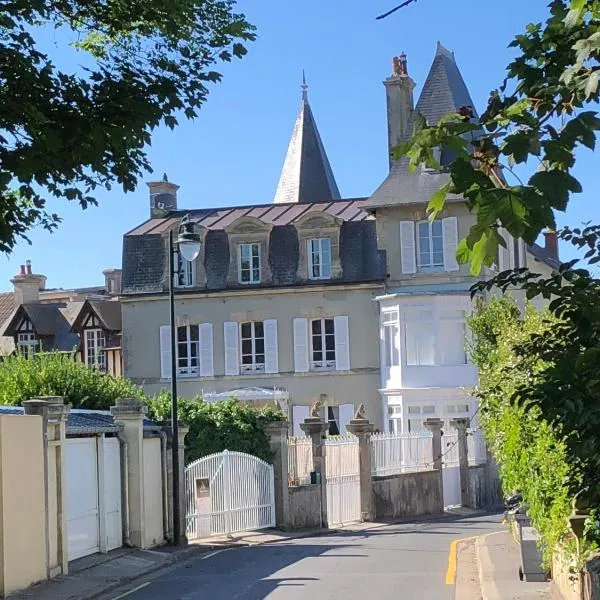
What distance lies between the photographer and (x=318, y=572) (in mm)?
16234

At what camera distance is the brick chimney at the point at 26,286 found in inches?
2176

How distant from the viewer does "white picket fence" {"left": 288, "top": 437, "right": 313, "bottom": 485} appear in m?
26.2

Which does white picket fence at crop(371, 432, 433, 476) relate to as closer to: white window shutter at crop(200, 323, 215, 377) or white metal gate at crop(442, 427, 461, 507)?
white metal gate at crop(442, 427, 461, 507)

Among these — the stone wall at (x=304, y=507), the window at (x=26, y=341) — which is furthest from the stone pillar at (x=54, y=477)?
the window at (x=26, y=341)

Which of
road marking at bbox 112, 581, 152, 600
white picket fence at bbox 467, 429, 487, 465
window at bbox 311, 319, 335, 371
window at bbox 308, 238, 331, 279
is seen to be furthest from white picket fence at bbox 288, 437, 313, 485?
window at bbox 308, 238, 331, 279

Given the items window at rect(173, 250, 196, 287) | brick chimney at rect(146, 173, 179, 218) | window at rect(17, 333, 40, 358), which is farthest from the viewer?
window at rect(17, 333, 40, 358)

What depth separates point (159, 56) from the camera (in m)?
10.9

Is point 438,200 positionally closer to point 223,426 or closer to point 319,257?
point 223,426

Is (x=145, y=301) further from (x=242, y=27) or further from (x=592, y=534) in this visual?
(x=592, y=534)

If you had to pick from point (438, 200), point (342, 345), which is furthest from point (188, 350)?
point (438, 200)

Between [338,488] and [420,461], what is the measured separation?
16.4 ft

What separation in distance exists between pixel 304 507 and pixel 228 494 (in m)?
2.73

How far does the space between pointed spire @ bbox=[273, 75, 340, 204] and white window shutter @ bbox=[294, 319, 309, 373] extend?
857cm

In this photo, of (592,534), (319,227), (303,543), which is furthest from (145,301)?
(592,534)
